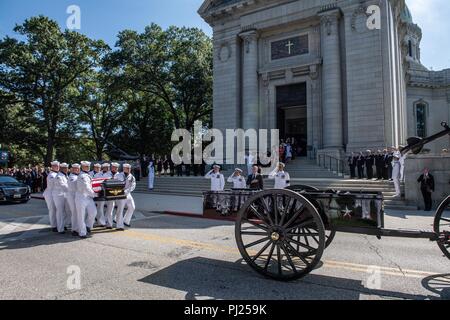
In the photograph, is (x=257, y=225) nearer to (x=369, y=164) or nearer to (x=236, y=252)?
(x=236, y=252)

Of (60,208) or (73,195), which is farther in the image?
(60,208)

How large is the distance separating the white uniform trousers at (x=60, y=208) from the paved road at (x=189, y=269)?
0.38 metres

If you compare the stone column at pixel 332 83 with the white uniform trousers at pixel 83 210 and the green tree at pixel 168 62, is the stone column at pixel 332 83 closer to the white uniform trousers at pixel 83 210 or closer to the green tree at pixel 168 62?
the green tree at pixel 168 62

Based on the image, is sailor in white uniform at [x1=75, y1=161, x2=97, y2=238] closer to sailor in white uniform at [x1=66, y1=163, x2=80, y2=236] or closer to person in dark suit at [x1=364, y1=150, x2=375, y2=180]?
sailor in white uniform at [x1=66, y1=163, x2=80, y2=236]

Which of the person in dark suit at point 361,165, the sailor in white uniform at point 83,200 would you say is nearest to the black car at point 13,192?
the sailor in white uniform at point 83,200

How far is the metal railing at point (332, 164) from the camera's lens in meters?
21.1

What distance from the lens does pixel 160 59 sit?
3272 centimetres

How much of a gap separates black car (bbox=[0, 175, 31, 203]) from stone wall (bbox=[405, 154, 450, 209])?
17987mm

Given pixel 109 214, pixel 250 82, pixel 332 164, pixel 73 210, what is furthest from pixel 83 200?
pixel 250 82

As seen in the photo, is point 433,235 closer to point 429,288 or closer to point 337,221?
point 429,288

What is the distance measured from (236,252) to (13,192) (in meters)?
15.1

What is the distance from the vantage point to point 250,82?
26719 millimetres

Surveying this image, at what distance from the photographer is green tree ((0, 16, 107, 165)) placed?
34.6m

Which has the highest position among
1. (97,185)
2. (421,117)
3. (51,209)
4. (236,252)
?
(421,117)
